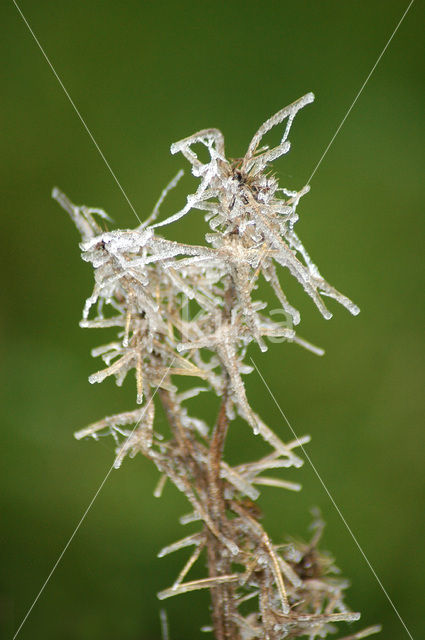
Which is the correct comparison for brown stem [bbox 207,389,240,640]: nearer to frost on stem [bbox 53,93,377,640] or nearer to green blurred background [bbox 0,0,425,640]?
frost on stem [bbox 53,93,377,640]

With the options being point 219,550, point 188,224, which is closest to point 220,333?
point 219,550

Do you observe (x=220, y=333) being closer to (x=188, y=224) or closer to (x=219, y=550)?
(x=219, y=550)

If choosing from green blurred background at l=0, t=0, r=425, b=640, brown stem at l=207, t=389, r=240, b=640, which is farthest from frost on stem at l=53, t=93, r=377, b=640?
green blurred background at l=0, t=0, r=425, b=640

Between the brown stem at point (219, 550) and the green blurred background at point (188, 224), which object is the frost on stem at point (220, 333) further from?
the green blurred background at point (188, 224)

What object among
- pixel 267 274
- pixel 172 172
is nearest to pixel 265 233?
pixel 267 274

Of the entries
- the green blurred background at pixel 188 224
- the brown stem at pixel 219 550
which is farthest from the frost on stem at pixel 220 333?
the green blurred background at pixel 188 224

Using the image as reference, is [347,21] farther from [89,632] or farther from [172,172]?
[89,632]
